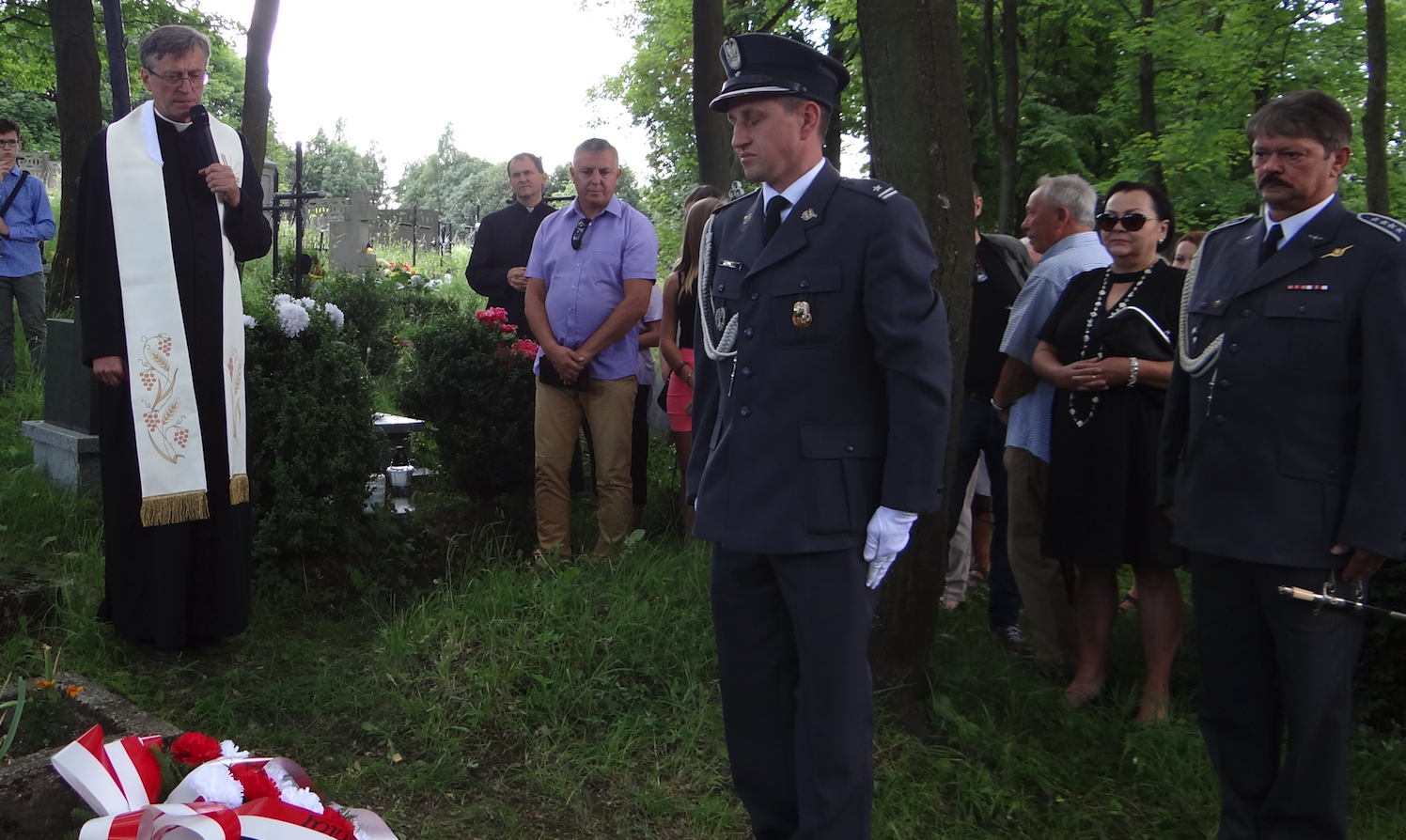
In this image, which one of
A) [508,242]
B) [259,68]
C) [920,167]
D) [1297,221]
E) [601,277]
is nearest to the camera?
[1297,221]

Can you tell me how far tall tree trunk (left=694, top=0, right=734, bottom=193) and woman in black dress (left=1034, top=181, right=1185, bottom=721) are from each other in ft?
18.6

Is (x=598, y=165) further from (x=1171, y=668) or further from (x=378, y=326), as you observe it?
(x=378, y=326)

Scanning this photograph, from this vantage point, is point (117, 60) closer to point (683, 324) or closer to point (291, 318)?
point (291, 318)

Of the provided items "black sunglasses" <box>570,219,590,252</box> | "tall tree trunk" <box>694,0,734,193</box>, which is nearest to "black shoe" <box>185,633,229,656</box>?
"black sunglasses" <box>570,219,590,252</box>

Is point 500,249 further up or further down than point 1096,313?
further up

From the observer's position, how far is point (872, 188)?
2857mm

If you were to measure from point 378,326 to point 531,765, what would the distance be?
24.6 feet

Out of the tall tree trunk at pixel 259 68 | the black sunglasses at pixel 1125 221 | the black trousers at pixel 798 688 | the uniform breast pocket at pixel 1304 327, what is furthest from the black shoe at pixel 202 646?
the tall tree trunk at pixel 259 68

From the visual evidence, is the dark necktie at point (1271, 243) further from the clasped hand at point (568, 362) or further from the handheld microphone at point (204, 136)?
the handheld microphone at point (204, 136)

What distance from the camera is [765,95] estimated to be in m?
2.80

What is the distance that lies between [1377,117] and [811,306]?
27.0ft

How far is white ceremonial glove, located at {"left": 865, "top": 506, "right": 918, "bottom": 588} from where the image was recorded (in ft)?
8.95

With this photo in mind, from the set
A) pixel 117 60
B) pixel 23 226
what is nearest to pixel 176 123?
pixel 117 60

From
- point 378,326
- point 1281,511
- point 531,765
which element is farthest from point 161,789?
point 378,326
